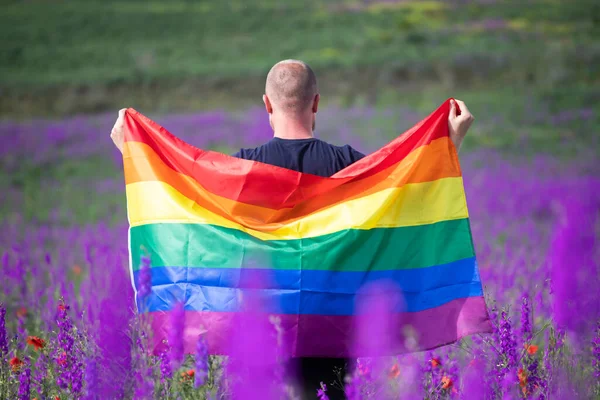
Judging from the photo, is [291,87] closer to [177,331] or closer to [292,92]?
[292,92]

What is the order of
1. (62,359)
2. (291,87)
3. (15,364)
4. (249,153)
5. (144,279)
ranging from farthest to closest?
(249,153) < (291,87) < (15,364) < (62,359) < (144,279)

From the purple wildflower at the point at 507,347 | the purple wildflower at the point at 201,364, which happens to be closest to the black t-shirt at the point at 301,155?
the purple wildflower at the point at 507,347

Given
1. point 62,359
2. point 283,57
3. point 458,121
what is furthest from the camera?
point 283,57

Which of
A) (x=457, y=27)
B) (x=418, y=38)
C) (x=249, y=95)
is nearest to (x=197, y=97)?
(x=249, y=95)

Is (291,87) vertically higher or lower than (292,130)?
higher


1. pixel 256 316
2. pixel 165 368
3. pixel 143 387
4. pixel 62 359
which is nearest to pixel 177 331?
pixel 143 387

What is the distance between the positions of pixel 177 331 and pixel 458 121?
2031 mm

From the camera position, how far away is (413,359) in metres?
3.94

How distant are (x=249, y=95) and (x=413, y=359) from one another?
78.5 ft

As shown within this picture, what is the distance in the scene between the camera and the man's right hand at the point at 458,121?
167 inches

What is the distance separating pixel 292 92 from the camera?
12.6 feet

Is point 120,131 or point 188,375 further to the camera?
point 120,131

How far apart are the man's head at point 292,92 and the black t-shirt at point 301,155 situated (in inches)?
3.7

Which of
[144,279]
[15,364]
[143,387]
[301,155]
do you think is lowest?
[143,387]
